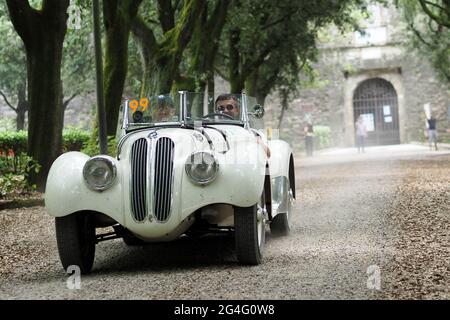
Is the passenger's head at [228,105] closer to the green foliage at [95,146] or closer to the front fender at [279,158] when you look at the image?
the front fender at [279,158]

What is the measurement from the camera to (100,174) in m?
5.75

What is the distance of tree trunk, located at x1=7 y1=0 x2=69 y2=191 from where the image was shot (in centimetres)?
1217

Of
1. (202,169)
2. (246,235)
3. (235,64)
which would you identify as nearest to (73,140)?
(235,64)

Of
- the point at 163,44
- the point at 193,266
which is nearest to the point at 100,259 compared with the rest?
the point at 193,266

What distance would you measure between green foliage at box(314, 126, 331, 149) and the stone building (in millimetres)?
1120

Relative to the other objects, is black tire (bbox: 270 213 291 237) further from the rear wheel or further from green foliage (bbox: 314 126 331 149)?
green foliage (bbox: 314 126 331 149)

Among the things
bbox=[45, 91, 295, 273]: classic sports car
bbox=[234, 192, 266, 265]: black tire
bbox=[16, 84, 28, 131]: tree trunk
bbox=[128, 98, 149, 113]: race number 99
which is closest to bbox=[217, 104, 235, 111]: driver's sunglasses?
bbox=[128, 98, 149, 113]: race number 99

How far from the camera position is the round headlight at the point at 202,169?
225 inches

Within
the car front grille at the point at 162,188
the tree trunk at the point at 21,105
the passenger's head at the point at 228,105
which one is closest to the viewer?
the car front grille at the point at 162,188

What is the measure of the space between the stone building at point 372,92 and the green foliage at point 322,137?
1120 mm

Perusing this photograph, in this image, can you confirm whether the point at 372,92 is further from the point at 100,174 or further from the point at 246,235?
the point at 100,174

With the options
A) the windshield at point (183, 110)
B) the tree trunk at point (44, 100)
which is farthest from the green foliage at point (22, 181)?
the windshield at point (183, 110)

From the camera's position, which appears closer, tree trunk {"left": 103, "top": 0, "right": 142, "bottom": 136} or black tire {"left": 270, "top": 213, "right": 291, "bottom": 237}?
black tire {"left": 270, "top": 213, "right": 291, "bottom": 237}

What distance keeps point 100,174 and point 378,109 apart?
41.1 metres
